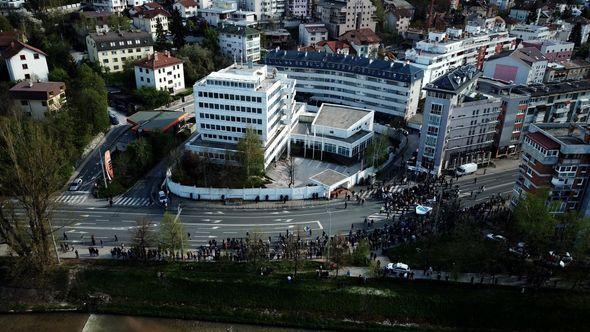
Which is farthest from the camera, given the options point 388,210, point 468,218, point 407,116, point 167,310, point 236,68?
point 407,116

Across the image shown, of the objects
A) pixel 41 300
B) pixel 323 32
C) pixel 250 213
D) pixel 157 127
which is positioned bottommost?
pixel 41 300

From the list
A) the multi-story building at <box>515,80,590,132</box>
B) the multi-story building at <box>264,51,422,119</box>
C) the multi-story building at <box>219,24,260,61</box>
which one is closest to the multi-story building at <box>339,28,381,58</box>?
the multi-story building at <box>219,24,260,61</box>

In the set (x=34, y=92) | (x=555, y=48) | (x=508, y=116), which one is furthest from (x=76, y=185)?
(x=555, y=48)

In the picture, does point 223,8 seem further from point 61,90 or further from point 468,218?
point 468,218

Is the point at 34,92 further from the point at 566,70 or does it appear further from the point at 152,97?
the point at 566,70

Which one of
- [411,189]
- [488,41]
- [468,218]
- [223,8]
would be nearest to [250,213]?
[411,189]

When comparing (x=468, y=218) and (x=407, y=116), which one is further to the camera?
(x=407, y=116)

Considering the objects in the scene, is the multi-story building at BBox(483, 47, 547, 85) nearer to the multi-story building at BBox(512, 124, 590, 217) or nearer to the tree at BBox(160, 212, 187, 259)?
the multi-story building at BBox(512, 124, 590, 217)
